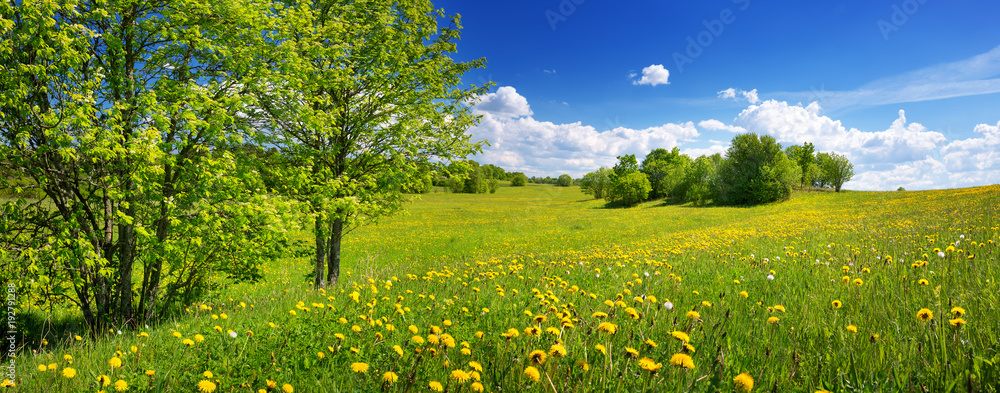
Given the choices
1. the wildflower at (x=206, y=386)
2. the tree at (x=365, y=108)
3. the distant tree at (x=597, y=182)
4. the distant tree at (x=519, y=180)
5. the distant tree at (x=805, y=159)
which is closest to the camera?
the wildflower at (x=206, y=386)

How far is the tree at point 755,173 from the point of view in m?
47.5

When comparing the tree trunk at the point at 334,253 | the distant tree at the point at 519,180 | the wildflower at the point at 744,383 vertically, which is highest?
Answer: the distant tree at the point at 519,180

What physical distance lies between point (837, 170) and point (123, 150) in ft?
306

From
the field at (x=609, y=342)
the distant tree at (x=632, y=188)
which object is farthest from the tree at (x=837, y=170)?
the field at (x=609, y=342)

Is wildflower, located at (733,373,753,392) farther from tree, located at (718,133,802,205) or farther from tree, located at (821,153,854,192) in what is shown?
tree, located at (821,153,854,192)

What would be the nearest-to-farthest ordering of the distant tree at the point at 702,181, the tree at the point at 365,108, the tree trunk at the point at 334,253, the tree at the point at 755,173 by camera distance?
1. the tree at the point at 365,108
2. the tree trunk at the point at 334,253
3. the tree at the point at 755,173
4. the distant tree at the point at 702,181

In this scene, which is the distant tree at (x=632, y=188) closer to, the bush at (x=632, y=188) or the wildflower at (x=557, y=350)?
the bush at (x=632, y=188)

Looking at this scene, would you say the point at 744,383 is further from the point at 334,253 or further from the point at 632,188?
the point at 632,188

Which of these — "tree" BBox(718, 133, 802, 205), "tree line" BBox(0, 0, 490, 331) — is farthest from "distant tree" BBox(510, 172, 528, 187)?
"tree line" BBox(0, 0, 490, 331)

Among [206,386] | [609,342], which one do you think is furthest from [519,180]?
[206,386]

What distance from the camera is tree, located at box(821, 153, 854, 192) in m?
68.9

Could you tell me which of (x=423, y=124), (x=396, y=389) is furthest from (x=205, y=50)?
(x=396, y=389)

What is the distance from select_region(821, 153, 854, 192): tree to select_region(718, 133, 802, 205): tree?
2953 centimetres

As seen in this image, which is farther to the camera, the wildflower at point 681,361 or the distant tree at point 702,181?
the distant tree at point 702,181
